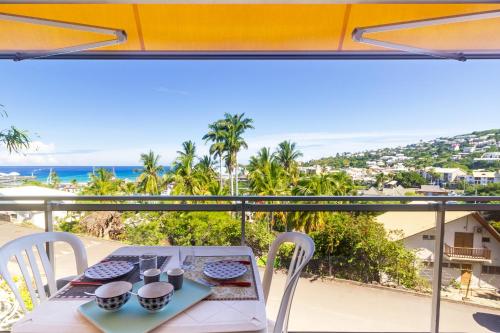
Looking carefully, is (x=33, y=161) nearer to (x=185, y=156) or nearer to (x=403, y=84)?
(x=185, y=156)

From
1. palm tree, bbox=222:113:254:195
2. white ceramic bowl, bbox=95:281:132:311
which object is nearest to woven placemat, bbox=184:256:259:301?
white ceramic bowl, bbox=95:281:132:311

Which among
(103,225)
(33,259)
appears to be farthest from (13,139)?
(33,259)

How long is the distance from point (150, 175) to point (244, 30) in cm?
2877

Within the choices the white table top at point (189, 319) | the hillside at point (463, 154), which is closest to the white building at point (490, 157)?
the hillside at point (463, 154)

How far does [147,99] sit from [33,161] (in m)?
16.4

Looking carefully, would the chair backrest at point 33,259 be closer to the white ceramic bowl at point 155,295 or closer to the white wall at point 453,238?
the white ceramic bowl at point 155,295

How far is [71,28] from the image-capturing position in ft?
5.84

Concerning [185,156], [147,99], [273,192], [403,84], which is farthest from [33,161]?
[403,84]

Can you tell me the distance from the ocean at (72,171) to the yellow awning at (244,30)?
96.1 ft

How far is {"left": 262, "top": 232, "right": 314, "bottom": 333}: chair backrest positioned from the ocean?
30083 mm

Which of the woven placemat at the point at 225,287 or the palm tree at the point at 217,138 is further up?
the palm tree at the point at 217,138

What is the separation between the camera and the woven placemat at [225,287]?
3.52ft

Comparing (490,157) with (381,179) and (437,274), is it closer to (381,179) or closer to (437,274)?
(381,179)

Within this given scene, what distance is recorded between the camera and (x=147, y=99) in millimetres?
29094
